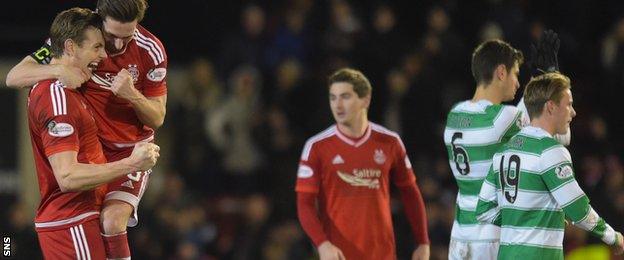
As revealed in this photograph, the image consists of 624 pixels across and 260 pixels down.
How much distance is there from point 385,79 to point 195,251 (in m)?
2.65

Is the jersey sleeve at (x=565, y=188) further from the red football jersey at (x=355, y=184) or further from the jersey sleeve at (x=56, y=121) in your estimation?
the jersey sleeve at (x=56, y=121)

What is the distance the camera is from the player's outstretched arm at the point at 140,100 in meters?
7.02

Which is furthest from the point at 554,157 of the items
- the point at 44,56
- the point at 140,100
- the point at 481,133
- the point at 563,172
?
the point at 44,56

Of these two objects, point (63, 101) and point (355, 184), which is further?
point (355, 184)

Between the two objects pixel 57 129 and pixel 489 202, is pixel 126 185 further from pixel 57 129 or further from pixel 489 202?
pixel 489 202

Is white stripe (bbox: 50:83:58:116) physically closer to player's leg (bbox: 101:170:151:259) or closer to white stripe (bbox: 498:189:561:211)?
player's leg (bbox: 101:170:151:259)

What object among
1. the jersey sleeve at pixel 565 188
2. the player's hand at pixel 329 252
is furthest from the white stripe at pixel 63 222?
the jersey sleeve at pixel 565 188

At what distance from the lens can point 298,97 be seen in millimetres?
13055

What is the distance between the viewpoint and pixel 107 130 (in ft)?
24.4

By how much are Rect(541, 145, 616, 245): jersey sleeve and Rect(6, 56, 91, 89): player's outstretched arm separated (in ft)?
8.85

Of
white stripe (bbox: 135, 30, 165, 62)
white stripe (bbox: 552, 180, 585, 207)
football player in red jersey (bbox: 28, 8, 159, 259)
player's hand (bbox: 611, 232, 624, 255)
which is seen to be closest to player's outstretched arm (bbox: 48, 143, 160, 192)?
football player in red jersey (bbox: 28, 8, 159, 259)

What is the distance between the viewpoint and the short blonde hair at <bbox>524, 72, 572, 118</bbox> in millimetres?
7027

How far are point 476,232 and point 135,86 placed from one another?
2.36 m

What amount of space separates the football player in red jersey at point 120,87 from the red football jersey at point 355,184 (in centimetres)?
147
